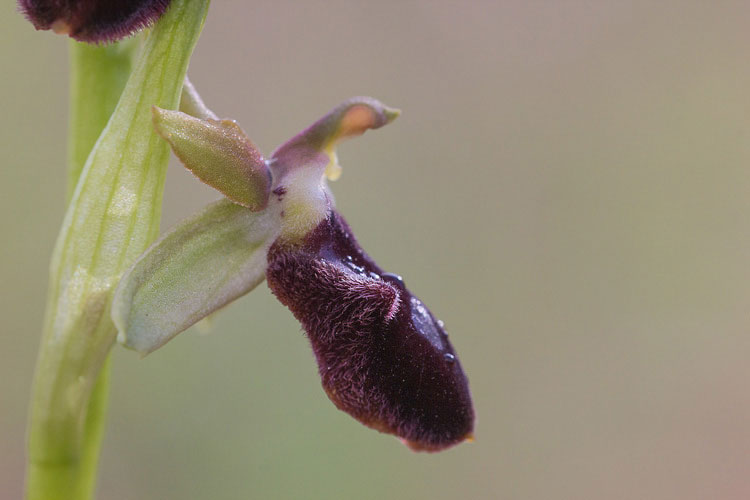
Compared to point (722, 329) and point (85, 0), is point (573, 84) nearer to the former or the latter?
point (722, 329)

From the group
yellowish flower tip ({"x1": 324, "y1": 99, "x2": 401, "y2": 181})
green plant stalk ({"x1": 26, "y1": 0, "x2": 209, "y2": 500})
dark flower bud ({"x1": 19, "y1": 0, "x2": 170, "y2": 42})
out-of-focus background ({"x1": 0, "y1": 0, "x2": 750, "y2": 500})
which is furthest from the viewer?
out-of-focus background ({"x1": 0, "y1": 0, "x2": 750, "y2": 500})

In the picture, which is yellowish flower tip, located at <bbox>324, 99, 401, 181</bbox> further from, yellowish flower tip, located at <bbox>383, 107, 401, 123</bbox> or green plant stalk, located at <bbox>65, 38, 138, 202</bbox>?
green plant stalk, located at <bbox>65, 38, 138, 202</bbox>

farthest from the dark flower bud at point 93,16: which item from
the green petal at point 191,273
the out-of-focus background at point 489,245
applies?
the out-of-focus background at point 489,245

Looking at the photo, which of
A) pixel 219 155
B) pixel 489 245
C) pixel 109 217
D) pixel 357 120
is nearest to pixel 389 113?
pixel 357 120

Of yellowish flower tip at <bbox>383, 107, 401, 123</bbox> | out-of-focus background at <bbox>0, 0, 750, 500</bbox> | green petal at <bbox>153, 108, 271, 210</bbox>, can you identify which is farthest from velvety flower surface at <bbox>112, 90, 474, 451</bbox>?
out-of-focus background at <bbox>0, 0, 750, 500</bbox>

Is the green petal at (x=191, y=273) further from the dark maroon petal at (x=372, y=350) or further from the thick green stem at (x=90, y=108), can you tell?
the thick green stem at (x=90, y=108)

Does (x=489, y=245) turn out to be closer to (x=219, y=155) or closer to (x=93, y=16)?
(x=219, y=155)
